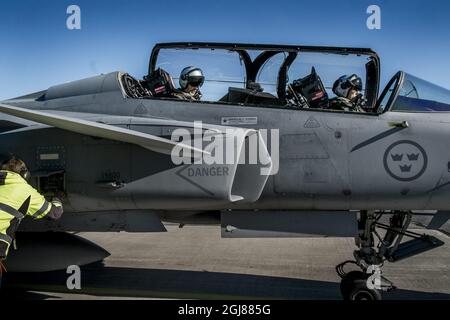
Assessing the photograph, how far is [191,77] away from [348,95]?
78.1 inches

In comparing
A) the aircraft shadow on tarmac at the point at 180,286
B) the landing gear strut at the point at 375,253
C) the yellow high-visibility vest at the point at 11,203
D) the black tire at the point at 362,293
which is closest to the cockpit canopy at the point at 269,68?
the landing gear strut at the point at 375,253

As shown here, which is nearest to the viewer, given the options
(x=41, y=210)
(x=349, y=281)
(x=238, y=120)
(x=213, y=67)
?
(x=41, y=210)

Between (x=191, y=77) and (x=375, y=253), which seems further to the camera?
(x=191, y=77)

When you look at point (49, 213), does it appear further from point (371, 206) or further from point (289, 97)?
point (371, 206)

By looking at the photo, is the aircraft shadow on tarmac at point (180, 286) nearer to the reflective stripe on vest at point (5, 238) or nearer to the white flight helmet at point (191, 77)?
the reflective stripe on vest at point (5, 238)

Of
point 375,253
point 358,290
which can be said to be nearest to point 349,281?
point 358,290

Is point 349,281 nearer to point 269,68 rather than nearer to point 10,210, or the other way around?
point 269,68

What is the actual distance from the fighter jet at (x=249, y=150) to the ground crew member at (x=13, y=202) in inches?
28.6

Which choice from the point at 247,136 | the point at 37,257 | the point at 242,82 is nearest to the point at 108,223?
the point at 37,257

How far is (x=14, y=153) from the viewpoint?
5824 mm

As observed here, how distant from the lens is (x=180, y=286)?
273 inches
